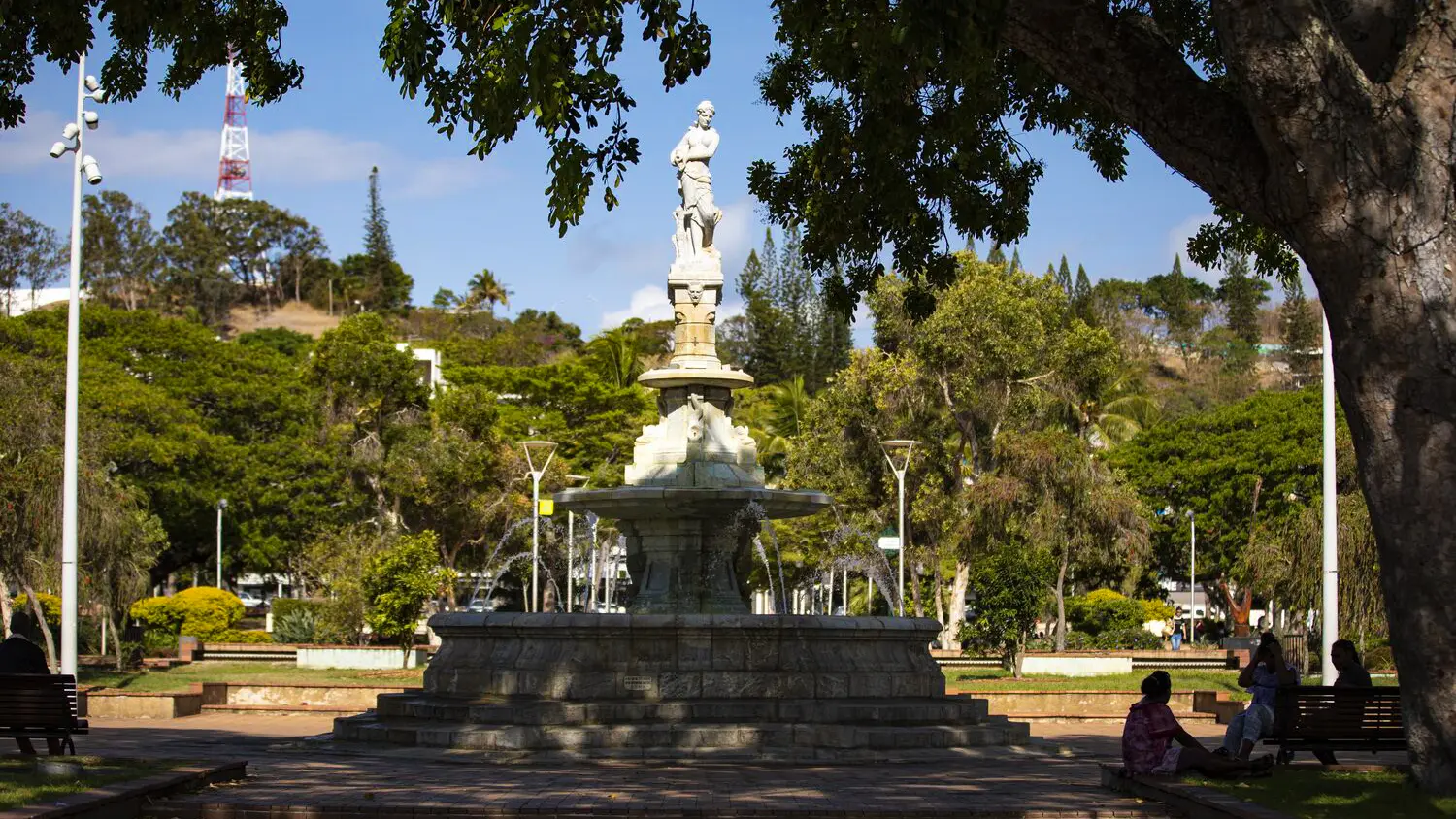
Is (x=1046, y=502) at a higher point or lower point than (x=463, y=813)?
higher

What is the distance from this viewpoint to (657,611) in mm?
19672

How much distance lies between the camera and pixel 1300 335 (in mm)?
86812

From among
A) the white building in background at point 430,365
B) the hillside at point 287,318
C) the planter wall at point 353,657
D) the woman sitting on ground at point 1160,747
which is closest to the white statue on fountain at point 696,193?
the woman sitting on ground at point 1160,747

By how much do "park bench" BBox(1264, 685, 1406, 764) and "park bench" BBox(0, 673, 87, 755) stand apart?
878 centimetres

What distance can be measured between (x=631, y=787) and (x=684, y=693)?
388cm

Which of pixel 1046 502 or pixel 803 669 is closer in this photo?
pixel 803 669

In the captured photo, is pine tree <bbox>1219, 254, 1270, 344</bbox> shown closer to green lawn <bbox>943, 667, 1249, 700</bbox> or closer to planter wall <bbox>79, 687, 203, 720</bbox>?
green lawn <bbox>943, 667, 1249, 700</bbox>

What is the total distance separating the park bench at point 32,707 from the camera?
1185 centimetres

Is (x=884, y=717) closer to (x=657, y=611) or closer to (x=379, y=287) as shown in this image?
(x=657, y=611)

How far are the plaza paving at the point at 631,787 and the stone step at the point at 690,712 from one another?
33.7 inches

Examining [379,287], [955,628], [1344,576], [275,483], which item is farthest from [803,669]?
[379,287]

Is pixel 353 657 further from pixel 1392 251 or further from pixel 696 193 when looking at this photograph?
pixel 1392 251

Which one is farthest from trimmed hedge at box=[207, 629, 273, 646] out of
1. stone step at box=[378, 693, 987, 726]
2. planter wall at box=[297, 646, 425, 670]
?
stone step at box=[378, 693, 987, 726]

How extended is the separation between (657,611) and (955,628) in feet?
80.3
